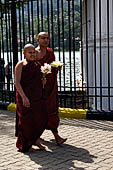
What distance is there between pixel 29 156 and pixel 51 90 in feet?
4.02

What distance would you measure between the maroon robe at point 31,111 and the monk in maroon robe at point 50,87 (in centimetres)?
38

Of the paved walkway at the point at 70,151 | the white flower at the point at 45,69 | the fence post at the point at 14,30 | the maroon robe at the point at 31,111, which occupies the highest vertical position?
the fence post at the point at 14,30

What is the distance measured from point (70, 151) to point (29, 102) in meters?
0.99

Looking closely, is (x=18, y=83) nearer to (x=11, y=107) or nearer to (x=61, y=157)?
(x=61, y=157)

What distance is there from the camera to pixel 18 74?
5.37 metres

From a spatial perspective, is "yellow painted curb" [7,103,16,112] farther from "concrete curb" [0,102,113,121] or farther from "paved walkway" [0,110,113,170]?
"paved walkway" [0,110,113,170]

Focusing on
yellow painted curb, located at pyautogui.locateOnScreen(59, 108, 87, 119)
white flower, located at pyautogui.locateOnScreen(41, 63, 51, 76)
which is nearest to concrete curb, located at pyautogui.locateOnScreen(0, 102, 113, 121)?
yellow painted curb, located at pyautogui.locateOnScreen(59, 108, 87, 119)

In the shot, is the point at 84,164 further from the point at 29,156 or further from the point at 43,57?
the point at 43,57

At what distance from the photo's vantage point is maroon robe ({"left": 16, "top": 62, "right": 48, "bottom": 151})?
5.43 m

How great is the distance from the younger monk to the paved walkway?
250 millimetres

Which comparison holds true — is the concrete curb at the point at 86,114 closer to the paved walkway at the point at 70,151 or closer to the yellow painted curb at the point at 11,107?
the paved walkway at the point at 70,151

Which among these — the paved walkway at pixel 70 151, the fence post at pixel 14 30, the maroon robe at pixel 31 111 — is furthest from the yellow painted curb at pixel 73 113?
the maroon robe at pixel 31 111

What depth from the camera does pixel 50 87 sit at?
602cm

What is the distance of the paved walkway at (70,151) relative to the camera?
490 cm
